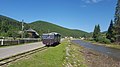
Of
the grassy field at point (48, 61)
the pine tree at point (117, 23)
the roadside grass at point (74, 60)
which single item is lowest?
the roadside grass at point (74, 60)

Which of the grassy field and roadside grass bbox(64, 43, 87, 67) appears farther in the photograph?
roadside grass bbox(64, 43, 87, 67)

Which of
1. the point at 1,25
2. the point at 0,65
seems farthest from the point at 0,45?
the point at 1,25

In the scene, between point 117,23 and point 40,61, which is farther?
point 117,23

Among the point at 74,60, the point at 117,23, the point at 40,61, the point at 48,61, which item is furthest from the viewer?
the point at 117,23

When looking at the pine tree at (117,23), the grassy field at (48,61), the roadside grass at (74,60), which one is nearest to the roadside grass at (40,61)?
the grassy field at (48,61)

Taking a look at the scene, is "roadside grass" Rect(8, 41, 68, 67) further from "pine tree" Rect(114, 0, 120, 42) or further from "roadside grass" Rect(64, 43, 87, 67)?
"pine tree" Rect(114, 0, 120, 42)

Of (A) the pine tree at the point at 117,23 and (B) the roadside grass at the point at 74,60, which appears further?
(A) the pine tree at the point at 117,23

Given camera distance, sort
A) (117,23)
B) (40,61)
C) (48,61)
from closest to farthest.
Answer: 1. (40,61)
2. (48,61)
3. (117,23)

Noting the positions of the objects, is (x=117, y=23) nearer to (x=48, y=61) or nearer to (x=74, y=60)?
(x=74, y=60)

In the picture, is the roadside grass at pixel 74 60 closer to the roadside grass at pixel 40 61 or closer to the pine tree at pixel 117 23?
the roadside grass at pixel 40 61

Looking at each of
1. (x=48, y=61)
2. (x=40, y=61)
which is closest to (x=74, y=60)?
(x=48, y=61)

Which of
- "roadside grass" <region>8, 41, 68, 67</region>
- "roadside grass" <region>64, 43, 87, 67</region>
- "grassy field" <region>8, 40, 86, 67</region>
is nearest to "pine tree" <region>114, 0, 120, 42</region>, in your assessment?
"roadside grass" <region>64, 43, 87, 67</region>

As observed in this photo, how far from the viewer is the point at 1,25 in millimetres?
112250

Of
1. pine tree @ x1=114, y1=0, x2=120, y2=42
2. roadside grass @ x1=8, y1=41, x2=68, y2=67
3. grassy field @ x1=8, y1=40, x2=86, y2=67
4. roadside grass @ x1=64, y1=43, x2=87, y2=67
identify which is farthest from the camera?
pine tree @ x1=114, y1=0, x2=120, y2=42
